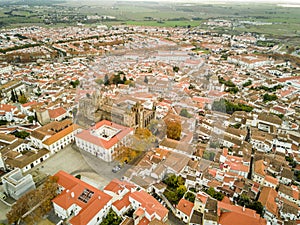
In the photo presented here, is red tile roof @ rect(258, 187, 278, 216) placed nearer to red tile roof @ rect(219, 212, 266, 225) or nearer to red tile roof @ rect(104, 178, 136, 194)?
red tile roof @ rect(219, 212, 266, 225)

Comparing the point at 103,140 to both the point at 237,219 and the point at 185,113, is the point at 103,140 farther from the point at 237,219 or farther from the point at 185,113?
the point at 237,219

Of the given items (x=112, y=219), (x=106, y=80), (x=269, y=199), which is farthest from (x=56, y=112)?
(x=269, y=199)

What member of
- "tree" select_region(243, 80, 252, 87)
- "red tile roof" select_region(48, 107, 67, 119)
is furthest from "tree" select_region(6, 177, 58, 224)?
"tree" select_region(243, 80, 252, 87)

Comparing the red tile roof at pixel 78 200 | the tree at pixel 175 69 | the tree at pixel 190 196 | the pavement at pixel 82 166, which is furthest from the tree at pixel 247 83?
the red tile roof at pixel 78 200

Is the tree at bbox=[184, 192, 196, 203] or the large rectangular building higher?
the large rectangular building

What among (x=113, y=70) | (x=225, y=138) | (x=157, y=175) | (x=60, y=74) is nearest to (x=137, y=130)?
(x=157, y=175)

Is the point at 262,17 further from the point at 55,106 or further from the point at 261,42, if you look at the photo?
the point at 55,106

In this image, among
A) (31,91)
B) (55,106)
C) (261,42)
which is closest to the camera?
(55,106)

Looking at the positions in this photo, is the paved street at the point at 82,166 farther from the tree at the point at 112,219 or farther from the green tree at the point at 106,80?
the green tree at the point at 106,80
